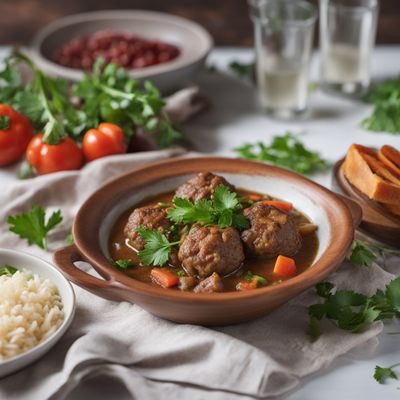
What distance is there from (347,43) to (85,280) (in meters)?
3.28

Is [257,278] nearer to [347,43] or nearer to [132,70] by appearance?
[132,70]

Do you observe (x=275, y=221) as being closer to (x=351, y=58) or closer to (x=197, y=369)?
(x=197, y=369)

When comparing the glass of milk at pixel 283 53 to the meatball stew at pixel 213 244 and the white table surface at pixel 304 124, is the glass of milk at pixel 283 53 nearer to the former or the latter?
the white table surface at pixel 304 124

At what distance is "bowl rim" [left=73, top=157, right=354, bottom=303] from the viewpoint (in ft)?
9.72

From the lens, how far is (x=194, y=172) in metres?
3.93

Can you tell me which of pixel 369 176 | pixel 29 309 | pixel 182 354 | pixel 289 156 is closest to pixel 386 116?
pixel 289 156

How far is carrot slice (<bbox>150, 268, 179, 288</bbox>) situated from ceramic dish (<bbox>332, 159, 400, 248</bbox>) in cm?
109

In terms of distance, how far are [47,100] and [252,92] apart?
1.72 meters

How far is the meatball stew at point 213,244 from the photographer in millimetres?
3162

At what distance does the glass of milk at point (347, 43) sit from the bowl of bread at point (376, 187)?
1.86 m

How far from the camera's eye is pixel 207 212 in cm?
328

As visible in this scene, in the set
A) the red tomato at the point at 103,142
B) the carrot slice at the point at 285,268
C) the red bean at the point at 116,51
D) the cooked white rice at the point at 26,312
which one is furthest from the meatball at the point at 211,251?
the red bean at the point at 116,51

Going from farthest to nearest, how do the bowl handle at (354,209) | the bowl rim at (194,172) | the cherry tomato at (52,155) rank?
1. the cherry tomato at (52,155)
2. the bowl handle at (354,209)
3. the bowl rim at (194,172)

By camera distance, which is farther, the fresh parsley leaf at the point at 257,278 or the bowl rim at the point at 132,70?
the bowl rim at the point at 132,70
